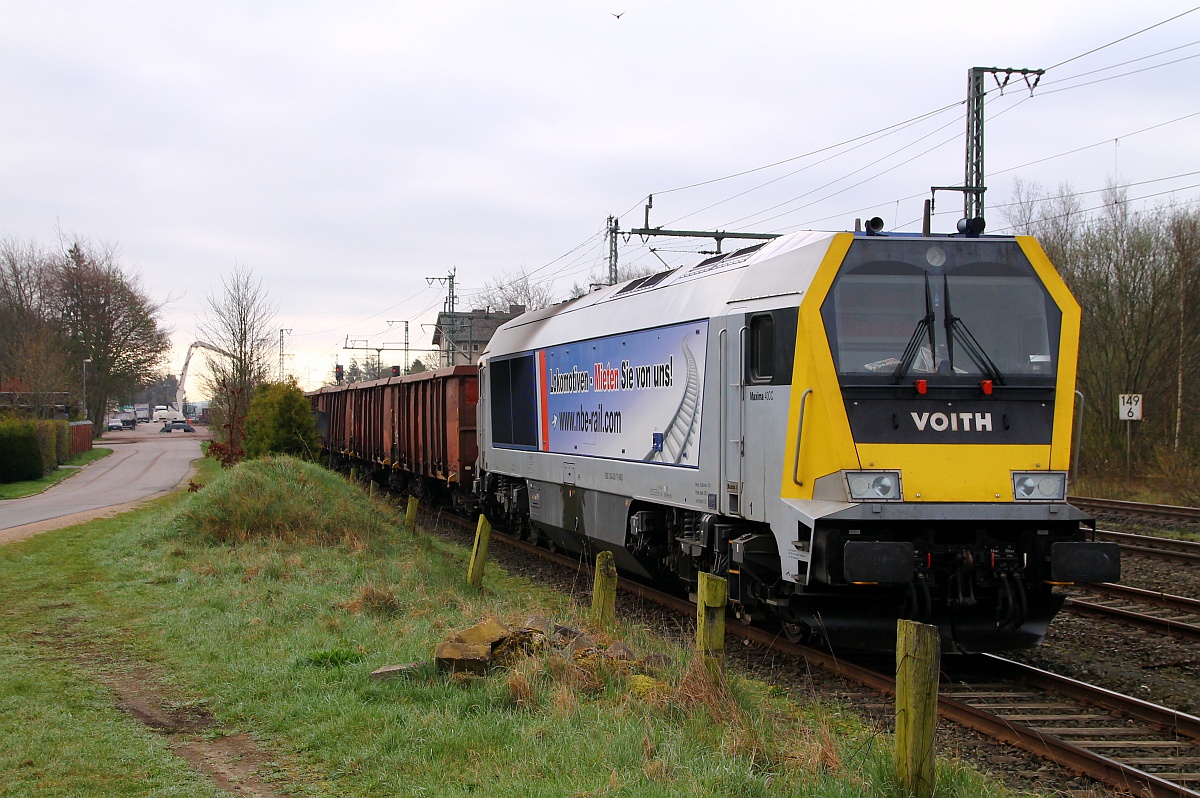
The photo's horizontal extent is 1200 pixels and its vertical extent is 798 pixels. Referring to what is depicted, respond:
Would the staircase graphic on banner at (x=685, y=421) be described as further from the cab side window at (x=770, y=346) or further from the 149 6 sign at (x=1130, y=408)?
the 149 6 sign at (x=1130, y=408)

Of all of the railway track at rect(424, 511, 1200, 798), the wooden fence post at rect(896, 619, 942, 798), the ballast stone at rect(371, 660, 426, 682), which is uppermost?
the wooden fence post at rect(896, 619, 942, 798)

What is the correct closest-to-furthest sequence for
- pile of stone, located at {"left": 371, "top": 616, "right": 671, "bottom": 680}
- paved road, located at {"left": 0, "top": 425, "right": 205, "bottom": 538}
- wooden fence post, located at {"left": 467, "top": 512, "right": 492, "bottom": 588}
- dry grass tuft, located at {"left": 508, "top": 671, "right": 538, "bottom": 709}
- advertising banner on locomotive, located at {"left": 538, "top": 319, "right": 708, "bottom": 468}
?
1. dry grass tuft, located at {"left": 508, "top": 671, "right": 538, "bottom": 709}
2. pile of stone, located at {"left": 371, "top": 616, "right": 671, "bottom": 680}
3. advertising banner on locomotive, located at {"left": 538, "top": 319, "right": 708, "bottom": 468}
4. wooden fence post, located at {"left": 467, "top": 512, "right": 492, "bottom": 588}
5. paved road, located at {"left": 0, "top": 425, "right": 205, "bottom": 538}

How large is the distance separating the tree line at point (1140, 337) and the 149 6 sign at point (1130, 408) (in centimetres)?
143

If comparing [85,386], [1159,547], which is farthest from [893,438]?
[85,386]

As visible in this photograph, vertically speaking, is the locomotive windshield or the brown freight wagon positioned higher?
the locomotive windshield

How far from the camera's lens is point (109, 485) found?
33.2 meters

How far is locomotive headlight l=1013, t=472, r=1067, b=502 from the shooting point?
754 centimetres

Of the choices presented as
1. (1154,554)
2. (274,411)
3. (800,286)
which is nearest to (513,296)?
(274,411)

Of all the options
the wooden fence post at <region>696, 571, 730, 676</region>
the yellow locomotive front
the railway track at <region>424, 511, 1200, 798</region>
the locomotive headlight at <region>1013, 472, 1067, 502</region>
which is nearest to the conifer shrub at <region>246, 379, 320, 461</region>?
the railway track at <region>424, 511, 1200, 798</region>

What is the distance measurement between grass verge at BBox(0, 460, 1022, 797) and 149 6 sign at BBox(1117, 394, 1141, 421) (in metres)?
16.2

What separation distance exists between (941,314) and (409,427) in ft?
59.1

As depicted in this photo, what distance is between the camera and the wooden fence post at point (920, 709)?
4883 millimetres

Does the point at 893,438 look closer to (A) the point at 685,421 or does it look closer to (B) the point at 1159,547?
(A) the point at 685,421

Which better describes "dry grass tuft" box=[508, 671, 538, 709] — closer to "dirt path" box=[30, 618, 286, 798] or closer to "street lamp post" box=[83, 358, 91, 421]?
"dirt path" box=[30, 618, 286, 798]
